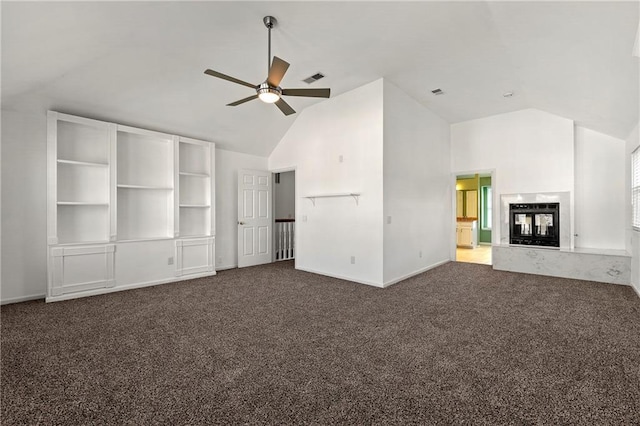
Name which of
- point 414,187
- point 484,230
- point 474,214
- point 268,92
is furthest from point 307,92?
point 484,230

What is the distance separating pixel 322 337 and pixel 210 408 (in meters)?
1.21

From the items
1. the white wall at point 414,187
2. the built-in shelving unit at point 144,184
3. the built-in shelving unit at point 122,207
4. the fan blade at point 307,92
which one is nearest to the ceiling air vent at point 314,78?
the white wall at point 414,187

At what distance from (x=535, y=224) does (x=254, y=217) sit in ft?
18.9

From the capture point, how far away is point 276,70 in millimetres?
2814

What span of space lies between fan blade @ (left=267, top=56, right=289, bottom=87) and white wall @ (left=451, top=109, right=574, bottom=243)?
5225 millimetres

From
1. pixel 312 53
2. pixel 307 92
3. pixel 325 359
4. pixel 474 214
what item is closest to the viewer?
pixel 325 359

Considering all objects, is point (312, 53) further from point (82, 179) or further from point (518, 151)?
point (518, 151)

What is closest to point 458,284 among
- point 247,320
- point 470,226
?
point 247,320

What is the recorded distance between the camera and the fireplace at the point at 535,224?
555 centimetres

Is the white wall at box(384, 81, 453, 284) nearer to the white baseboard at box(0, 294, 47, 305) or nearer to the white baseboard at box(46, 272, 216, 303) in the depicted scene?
the white baseboard at box(46, 272, 216, 303)

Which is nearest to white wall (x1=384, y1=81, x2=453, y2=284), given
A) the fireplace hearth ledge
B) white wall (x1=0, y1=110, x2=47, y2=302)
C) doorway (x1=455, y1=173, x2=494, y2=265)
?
the fireplace hearth ledge

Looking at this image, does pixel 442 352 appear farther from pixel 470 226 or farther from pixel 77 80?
pixel 470 226

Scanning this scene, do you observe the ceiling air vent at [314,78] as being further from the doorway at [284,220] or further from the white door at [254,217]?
the doorway at [284,220]

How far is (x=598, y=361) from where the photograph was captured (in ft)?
7.52
